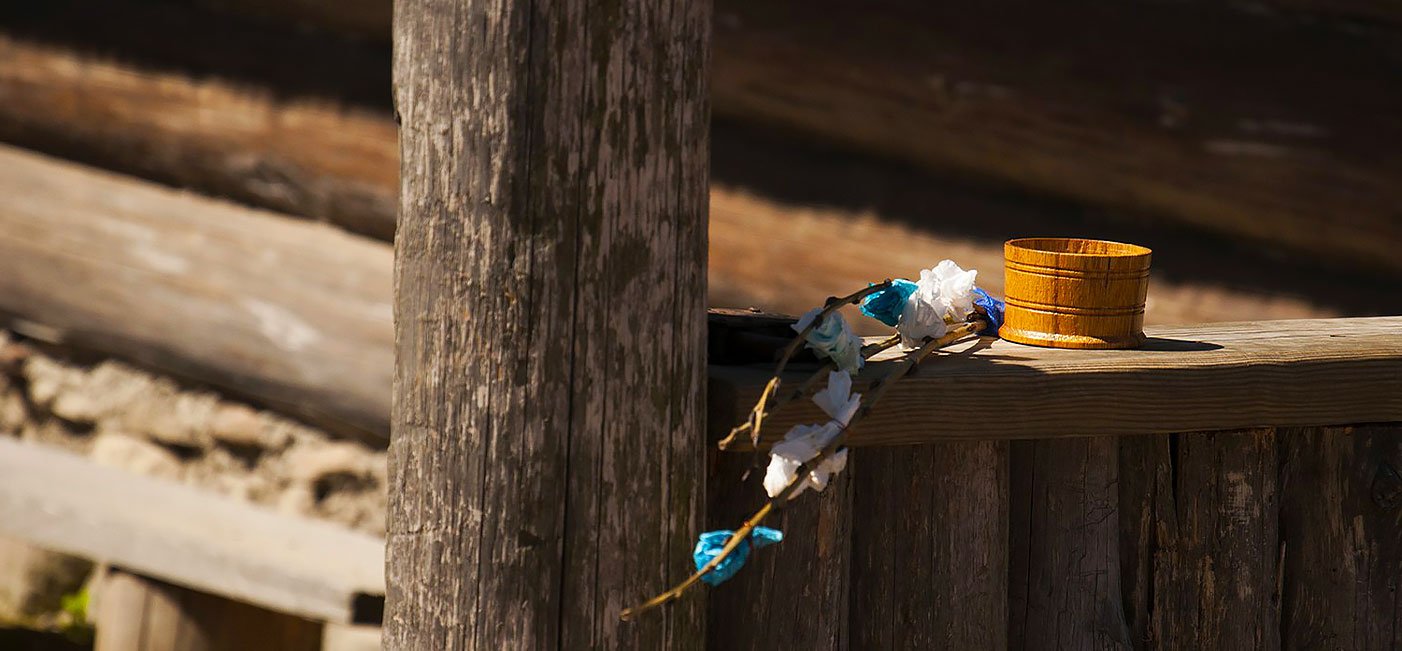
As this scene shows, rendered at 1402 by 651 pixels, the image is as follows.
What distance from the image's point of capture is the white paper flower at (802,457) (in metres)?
1.32

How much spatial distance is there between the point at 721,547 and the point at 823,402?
0.17 metres

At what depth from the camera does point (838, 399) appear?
1.36 m

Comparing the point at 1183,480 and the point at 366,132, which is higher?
the point at 366,132

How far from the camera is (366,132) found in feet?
11.8

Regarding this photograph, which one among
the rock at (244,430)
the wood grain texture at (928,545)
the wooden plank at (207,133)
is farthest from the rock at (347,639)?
the wood grain texture at (928,545)

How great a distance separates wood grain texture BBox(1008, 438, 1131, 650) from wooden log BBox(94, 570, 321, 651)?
2.01 m

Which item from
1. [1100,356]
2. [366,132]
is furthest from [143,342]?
[1100,356]

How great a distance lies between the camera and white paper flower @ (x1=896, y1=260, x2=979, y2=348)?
1545 mm

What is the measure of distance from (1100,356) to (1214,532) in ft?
0.90

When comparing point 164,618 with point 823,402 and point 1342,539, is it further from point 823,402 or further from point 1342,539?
point 1342,539

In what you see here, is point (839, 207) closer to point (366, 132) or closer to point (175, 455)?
point (366, 132)

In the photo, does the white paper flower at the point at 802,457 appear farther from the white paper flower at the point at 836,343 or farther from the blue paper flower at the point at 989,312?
the blue paper flower at the point at 989,312

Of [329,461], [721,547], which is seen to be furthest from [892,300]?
[329,461]

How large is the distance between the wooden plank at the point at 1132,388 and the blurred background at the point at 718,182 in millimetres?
1192
